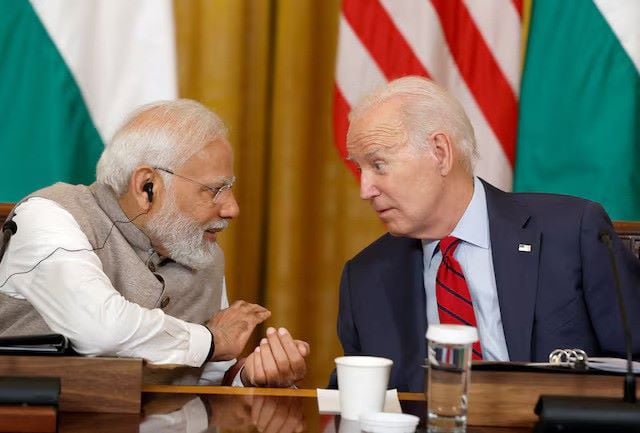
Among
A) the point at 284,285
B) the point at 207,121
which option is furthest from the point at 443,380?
the point at 284,285

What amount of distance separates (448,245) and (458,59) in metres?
1.20

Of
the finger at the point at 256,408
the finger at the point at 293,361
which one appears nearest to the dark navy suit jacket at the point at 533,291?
the finger at the point at 293,361

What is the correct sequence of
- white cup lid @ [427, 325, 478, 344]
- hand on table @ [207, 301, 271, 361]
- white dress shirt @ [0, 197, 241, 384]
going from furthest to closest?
1. hand on table @ [207, 301, 271, 361]
2. white dress shirt @ [0, 197, 241, 384]
3. white cup lid @ [427, 325, 478, 344]

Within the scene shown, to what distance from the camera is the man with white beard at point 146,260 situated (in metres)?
2.45

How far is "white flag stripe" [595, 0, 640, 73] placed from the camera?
12.3 feet

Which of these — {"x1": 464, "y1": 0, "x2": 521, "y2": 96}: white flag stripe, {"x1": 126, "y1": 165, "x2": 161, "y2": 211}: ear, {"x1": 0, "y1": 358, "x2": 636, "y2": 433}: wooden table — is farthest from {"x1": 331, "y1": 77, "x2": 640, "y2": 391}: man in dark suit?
{"x1": 464, "y1": 0, "x2": 521, "y2": 96}: white flag stripe

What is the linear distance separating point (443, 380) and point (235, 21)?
86.6 inches

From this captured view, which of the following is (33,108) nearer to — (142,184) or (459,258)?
(142,184)

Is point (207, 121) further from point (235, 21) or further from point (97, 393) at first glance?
point (97, 393)

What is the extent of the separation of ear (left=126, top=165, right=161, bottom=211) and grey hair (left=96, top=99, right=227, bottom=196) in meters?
0.01

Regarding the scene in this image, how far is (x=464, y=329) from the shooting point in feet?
5.66

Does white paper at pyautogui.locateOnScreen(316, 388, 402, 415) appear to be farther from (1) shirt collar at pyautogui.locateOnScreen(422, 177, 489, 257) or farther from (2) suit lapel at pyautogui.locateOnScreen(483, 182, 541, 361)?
(1) shirt collar at pyautogui.locateOnScreen(422, 177, 489, 257)

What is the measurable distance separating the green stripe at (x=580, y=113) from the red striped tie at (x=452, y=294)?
1116 millimetres

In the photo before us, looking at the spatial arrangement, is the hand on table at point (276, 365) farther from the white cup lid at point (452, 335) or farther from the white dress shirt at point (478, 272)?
the white cup lid at point (452, 335)
